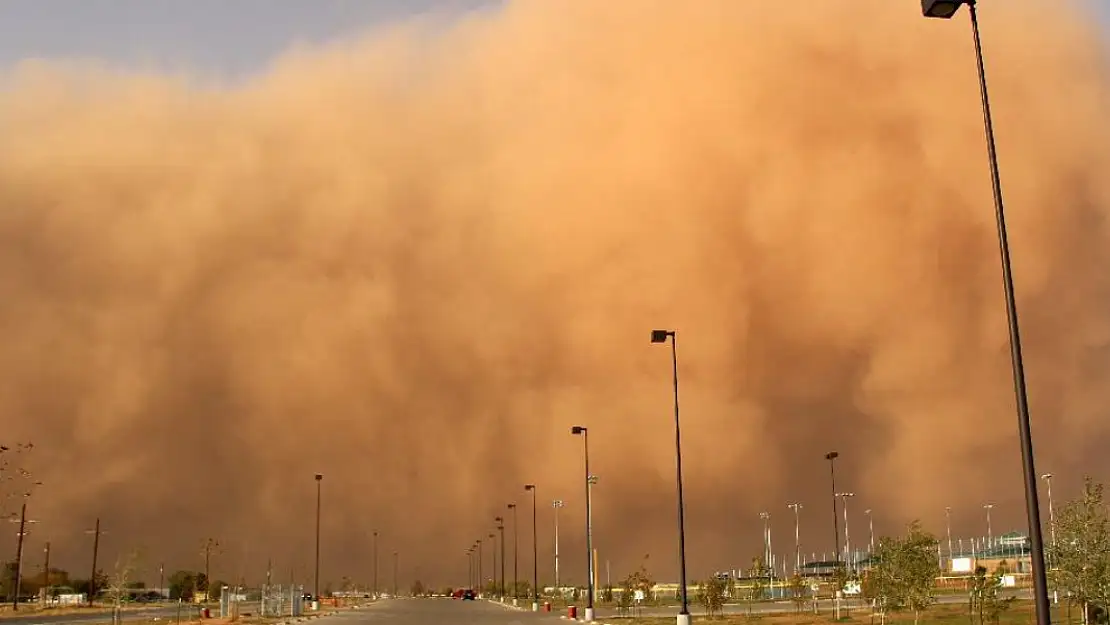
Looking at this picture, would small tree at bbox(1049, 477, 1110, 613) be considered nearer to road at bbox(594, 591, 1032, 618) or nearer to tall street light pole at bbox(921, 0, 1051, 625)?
tall street light pole at bbox(921, 0, 1051, 625)

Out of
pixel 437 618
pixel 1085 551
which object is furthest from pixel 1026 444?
pixel 437 618

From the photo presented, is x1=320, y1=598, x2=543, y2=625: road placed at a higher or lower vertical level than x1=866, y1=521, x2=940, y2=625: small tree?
lower

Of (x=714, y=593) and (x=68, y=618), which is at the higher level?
(x=714, y=593)

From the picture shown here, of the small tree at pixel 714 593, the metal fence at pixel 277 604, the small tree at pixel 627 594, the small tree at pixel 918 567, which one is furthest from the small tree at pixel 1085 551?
the metal fence at pixel 277 604

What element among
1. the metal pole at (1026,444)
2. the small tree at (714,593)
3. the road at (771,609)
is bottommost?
the road at (771,609)

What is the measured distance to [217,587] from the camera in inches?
5640

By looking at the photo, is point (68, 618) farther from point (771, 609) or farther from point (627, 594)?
point (771, 609)

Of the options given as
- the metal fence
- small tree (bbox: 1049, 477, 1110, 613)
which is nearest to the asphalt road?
the metal fence

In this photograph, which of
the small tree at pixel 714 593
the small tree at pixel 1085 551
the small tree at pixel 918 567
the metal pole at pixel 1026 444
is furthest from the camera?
the small tree at pixel 714 593

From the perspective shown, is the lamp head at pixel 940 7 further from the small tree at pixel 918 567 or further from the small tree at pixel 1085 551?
the small tree at pixel 918 567

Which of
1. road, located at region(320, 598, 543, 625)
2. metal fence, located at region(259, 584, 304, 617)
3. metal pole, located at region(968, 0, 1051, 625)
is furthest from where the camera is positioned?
metal fence, located at region(259, 584, 304, 617)

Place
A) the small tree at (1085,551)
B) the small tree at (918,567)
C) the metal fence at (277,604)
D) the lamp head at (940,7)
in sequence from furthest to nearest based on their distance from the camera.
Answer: the metal fence at (277,604), the small tree at (918,567), the small tree at (1085,551), the lamp head at (940,7)

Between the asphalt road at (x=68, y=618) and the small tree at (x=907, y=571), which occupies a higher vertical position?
the small tree at (x=907, y=571)

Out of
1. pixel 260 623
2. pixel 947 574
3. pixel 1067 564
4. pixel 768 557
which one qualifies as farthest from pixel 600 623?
pixel 947 574
